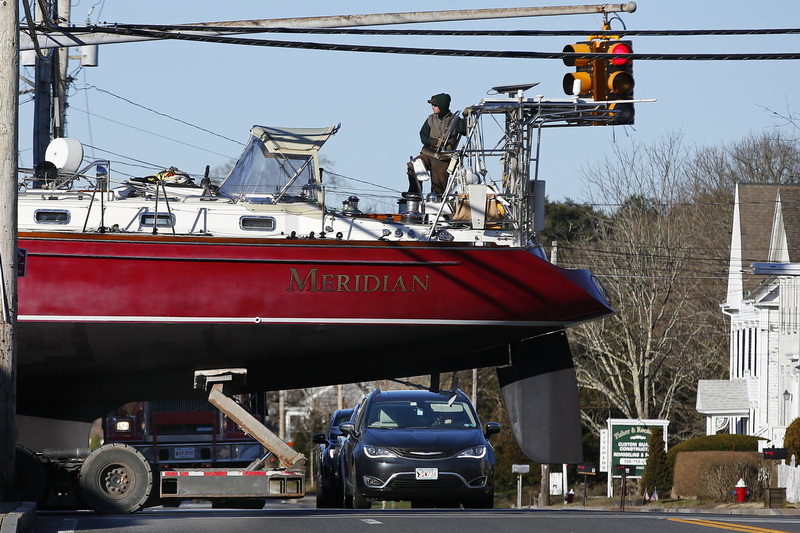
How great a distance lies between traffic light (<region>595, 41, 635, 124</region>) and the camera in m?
16.0

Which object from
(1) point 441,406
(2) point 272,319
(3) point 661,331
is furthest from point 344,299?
(3) point 661,331

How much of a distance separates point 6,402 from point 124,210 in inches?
158

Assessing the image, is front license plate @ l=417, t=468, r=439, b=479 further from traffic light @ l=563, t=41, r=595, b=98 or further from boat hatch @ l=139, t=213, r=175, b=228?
traffic light @ l=563, t=41, r=595, b=98

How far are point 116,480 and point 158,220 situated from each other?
335cm

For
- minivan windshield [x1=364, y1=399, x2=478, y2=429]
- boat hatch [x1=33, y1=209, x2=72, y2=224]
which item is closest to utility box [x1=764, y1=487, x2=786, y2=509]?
minivan windshield [x1=364, y1=399, x2=478, y2=429]

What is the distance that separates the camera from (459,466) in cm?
1538

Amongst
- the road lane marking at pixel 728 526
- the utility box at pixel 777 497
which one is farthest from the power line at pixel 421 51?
the utility box at pixel 777 497

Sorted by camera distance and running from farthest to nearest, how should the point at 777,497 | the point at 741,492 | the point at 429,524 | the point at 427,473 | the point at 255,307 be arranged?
1. the point at 741,492
2. the point at 777,497
3. the point at 255,307
4. the point at 427,473
5. the point at 429,524

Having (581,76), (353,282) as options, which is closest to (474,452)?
(353,282)

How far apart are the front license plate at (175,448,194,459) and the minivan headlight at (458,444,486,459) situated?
829 cm

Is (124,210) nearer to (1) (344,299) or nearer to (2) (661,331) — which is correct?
(1) (344,299)

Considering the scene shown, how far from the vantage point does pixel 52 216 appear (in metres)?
15.9

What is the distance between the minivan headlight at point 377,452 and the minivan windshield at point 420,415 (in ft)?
2.44

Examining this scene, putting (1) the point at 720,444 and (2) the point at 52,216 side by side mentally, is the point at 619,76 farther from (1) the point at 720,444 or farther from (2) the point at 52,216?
(1) the point at 720,444
